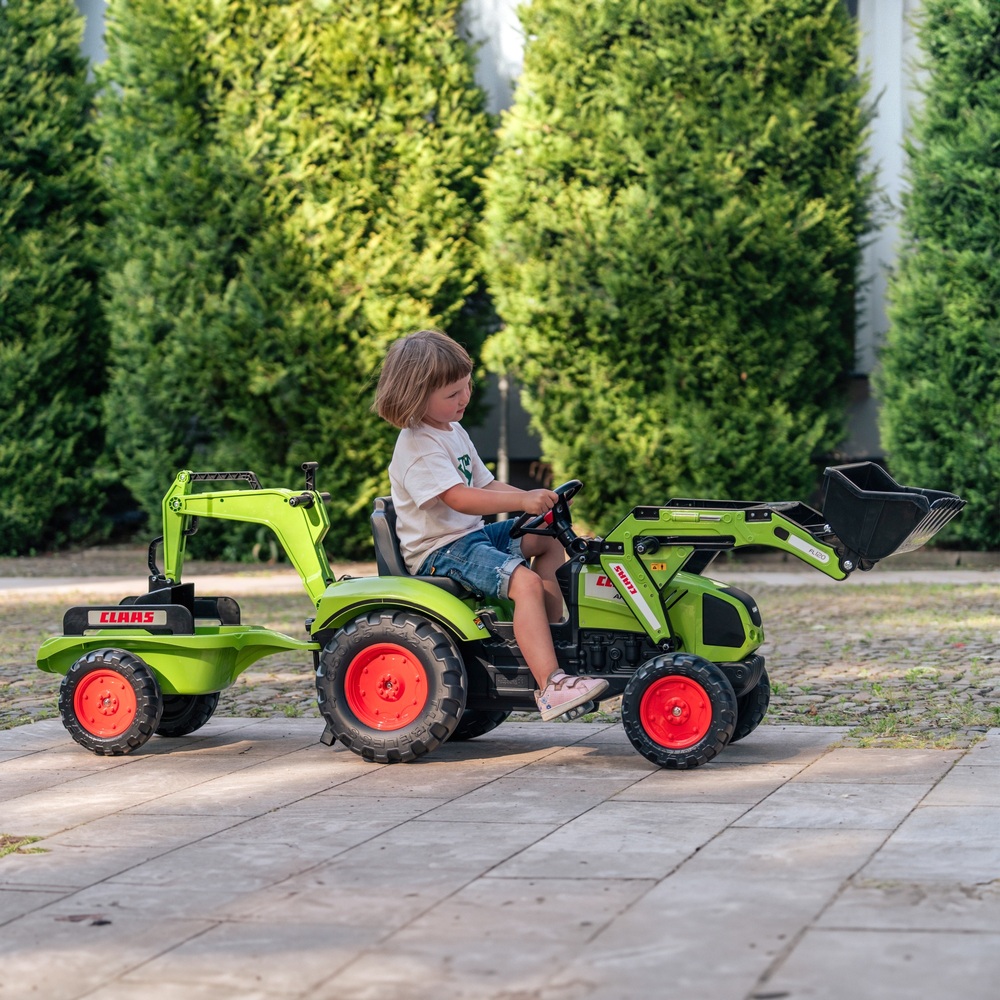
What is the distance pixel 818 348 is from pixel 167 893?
11.4 metres

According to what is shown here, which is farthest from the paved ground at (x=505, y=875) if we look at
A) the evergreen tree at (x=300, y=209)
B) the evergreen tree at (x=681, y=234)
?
the evergreen tree at (x=300, y=209)

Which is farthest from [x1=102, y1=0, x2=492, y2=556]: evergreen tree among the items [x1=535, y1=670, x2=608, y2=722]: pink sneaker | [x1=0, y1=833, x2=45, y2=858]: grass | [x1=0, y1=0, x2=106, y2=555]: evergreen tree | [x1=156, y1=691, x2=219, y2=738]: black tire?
[x1=0, y1=833, x2=45, y2=858]: grass

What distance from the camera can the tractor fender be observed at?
18.7 ft

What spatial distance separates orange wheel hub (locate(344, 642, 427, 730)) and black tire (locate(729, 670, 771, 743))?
1.19 meters

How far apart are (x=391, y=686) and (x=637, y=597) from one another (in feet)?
3.07

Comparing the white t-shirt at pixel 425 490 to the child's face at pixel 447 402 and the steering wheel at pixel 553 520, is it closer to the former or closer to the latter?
the child's face at pixel 447 402

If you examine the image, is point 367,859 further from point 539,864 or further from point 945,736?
point 945,736

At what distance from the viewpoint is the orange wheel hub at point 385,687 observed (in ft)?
18.8

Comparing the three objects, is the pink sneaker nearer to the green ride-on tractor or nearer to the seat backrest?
the green ride-on tractor

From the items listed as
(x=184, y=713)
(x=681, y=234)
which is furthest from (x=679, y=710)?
(x=681, y=234)

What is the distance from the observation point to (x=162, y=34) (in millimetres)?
15031

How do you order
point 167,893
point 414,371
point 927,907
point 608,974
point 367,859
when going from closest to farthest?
1. point 608,974
2. point 927,907
3. point 167,893
4. point 367,859
5. point 414,371

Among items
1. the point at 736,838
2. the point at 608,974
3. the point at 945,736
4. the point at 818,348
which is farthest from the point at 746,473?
the point at 608,974

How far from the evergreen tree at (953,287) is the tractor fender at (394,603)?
9245mm
